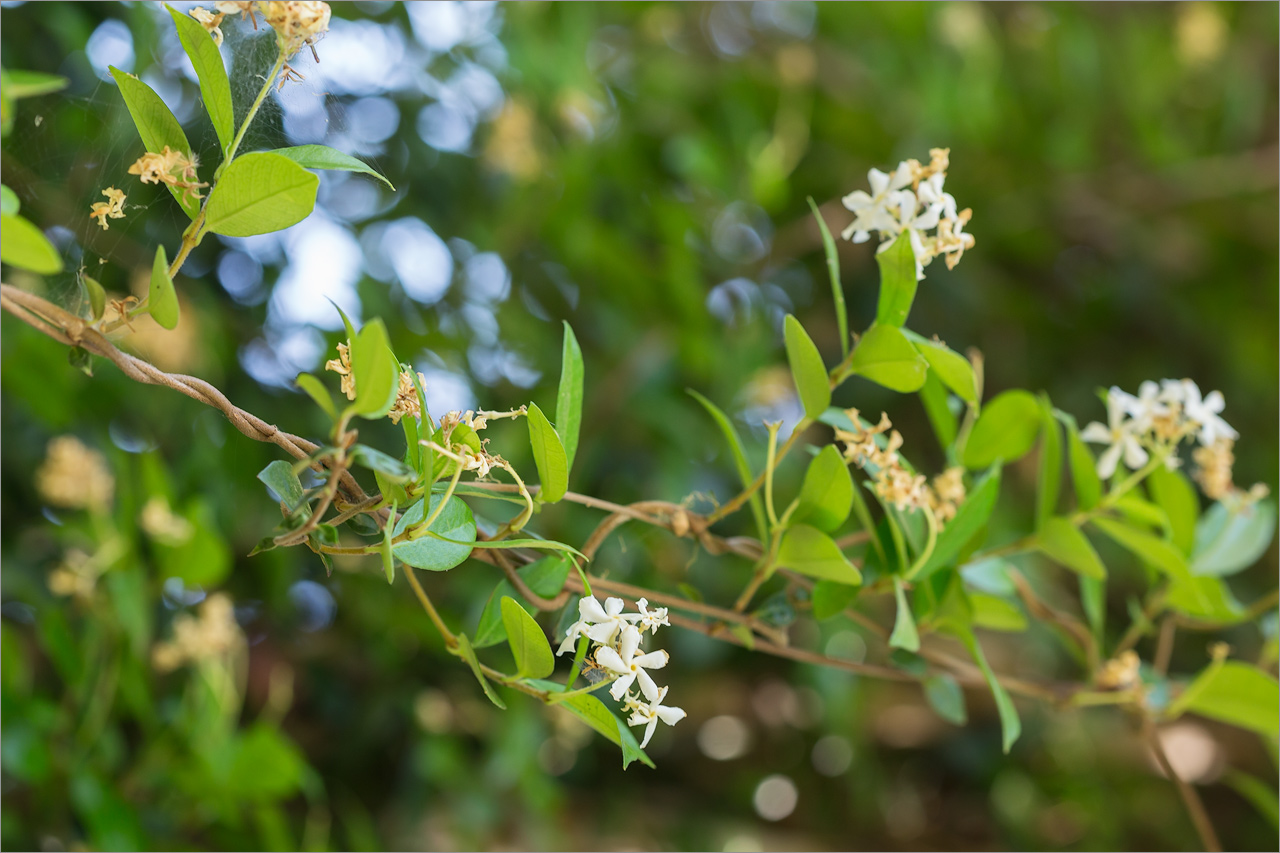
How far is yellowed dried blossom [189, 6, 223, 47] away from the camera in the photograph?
0.30 m

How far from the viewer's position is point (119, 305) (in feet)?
1.04

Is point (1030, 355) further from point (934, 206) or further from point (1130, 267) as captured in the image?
point (934, 206)

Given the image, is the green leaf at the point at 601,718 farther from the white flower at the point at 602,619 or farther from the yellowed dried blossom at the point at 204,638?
the yellowed dried blossom at the point at 204,638

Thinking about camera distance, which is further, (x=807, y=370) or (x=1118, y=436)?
(x=1118, y=436)

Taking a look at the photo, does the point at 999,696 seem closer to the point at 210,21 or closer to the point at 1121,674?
the point at 1121,674

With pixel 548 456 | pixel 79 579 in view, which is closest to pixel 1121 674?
pixel 548 456

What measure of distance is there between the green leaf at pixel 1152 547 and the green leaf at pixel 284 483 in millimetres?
435

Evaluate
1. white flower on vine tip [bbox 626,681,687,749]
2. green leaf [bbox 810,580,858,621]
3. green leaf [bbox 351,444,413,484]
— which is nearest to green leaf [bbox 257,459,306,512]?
green leaf [bbox 351,444,413,484]

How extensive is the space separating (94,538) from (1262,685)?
0.86 meters

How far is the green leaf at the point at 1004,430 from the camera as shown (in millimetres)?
497

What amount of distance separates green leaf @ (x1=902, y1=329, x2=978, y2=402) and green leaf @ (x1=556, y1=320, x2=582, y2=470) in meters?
0.16

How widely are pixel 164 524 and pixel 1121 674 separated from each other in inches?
27.4

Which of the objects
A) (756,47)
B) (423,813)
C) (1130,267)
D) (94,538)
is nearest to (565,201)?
(756,47)

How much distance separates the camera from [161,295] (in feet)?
0.97
